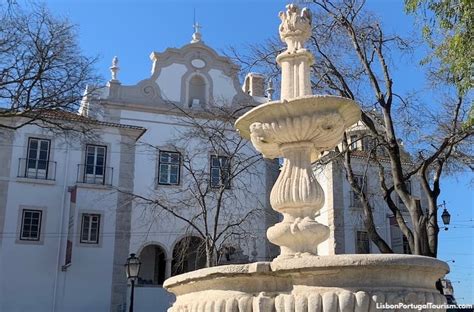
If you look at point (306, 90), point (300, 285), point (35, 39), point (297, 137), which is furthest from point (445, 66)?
point (35, 39)

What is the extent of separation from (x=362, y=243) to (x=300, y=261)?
887 inches

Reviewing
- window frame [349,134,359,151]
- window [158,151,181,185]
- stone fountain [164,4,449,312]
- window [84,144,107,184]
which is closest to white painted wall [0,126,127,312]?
window [84,144,107,184]

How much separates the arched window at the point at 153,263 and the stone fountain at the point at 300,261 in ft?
61.5

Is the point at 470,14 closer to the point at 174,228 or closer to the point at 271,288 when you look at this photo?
the point at 271,288

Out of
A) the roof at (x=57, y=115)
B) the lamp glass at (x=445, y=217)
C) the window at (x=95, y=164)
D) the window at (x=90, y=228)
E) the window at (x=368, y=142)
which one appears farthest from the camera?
the window at (x=95, y=164)

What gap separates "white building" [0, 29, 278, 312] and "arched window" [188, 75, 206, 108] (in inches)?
8.5

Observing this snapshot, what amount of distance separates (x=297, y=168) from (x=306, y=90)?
102 centimetres

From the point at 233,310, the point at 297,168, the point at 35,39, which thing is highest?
the point at 35,39

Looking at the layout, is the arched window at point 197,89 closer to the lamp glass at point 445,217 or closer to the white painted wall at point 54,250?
the white painted wall at point 54,250

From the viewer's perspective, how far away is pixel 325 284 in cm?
430

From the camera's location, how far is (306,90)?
20.5ft

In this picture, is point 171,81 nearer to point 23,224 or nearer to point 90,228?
point 90,228

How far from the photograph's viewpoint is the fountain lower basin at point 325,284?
13.7ft

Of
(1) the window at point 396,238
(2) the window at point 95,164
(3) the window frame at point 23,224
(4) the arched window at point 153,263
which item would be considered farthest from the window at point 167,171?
(1) the window at point 396,238
